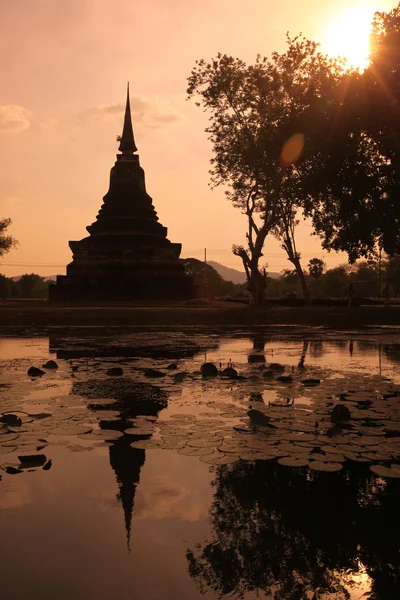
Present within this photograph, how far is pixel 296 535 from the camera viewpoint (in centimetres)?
373

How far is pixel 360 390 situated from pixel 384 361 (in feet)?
13.6

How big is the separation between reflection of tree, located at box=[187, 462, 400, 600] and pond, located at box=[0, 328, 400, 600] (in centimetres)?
1

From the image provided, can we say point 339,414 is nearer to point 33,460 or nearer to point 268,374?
point 33,460

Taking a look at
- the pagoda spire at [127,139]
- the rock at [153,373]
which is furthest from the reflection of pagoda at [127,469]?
the pagoda spire at [127,139]

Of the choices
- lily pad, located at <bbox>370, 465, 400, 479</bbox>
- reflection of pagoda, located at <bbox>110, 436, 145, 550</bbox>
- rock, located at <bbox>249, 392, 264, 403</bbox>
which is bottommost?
reflection of pagoda, located at <bbox>110, 436, 145, 550</bbox>

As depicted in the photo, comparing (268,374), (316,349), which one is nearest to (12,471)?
(268,374)

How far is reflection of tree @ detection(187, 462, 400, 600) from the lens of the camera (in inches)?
124

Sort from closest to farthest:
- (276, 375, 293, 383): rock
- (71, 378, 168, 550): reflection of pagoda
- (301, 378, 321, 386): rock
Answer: (71, 378, 168, 550): reflection of pagoda < (301, 378, 321, 386): rock < (276, 375, 293, 383): rock

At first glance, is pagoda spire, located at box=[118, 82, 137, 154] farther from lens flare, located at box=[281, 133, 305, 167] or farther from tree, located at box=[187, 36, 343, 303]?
lens flare, located at box=[281, 133, 305, 167]

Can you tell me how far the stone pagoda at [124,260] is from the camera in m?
42.6

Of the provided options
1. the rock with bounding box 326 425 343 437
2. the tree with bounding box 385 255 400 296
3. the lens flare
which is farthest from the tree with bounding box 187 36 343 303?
the tree with bounding box 385 255 400 296

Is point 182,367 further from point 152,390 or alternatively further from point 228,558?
point 228,558

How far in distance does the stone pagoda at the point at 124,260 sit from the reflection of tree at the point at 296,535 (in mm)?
36710

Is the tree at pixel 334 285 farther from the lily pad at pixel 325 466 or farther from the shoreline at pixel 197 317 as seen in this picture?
the lily pad at pixel 325 466
